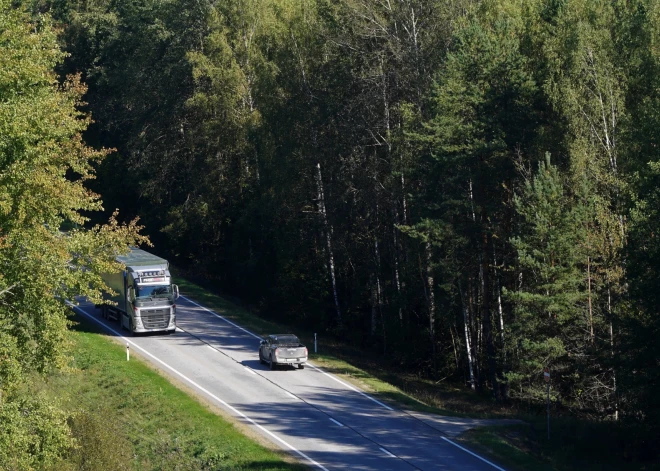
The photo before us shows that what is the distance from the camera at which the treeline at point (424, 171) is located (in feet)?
113

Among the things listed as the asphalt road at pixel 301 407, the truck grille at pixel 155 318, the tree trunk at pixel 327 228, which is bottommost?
the asphalt road at pixel 301 407

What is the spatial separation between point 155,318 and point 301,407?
12012 millimetres

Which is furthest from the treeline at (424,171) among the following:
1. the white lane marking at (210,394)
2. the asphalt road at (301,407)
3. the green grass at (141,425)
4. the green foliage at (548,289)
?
the green grass at (141,425)

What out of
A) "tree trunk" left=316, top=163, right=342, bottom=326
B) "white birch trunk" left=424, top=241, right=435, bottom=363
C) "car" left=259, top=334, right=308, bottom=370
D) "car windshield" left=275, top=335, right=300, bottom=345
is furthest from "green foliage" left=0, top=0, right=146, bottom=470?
"tree trunk" left=316, top=163, right=342, bottom=326

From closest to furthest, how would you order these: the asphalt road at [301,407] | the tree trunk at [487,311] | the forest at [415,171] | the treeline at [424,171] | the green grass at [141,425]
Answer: the asphalt road at [301,407], the green grass at [141,425], the forest at [415,171], the treeline at [424,171], the tree trunk at [487,311]

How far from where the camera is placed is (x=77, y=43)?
73.3 metres

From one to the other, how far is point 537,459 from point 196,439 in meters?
11.4

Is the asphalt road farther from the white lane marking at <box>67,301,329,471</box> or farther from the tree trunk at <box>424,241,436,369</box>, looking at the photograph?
the tree trunk at <box>424,241,436,369</box>

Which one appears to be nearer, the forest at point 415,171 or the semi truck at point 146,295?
the forest at point 415,171

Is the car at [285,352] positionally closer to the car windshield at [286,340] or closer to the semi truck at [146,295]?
the car windshield at [286,340]

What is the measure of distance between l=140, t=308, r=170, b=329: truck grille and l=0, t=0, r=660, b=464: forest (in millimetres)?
11558

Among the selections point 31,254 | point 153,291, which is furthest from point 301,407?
point 31,254

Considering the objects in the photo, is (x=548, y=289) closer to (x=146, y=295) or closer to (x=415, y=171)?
(x=415, y=171)

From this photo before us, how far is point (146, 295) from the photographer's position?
4066 cm
